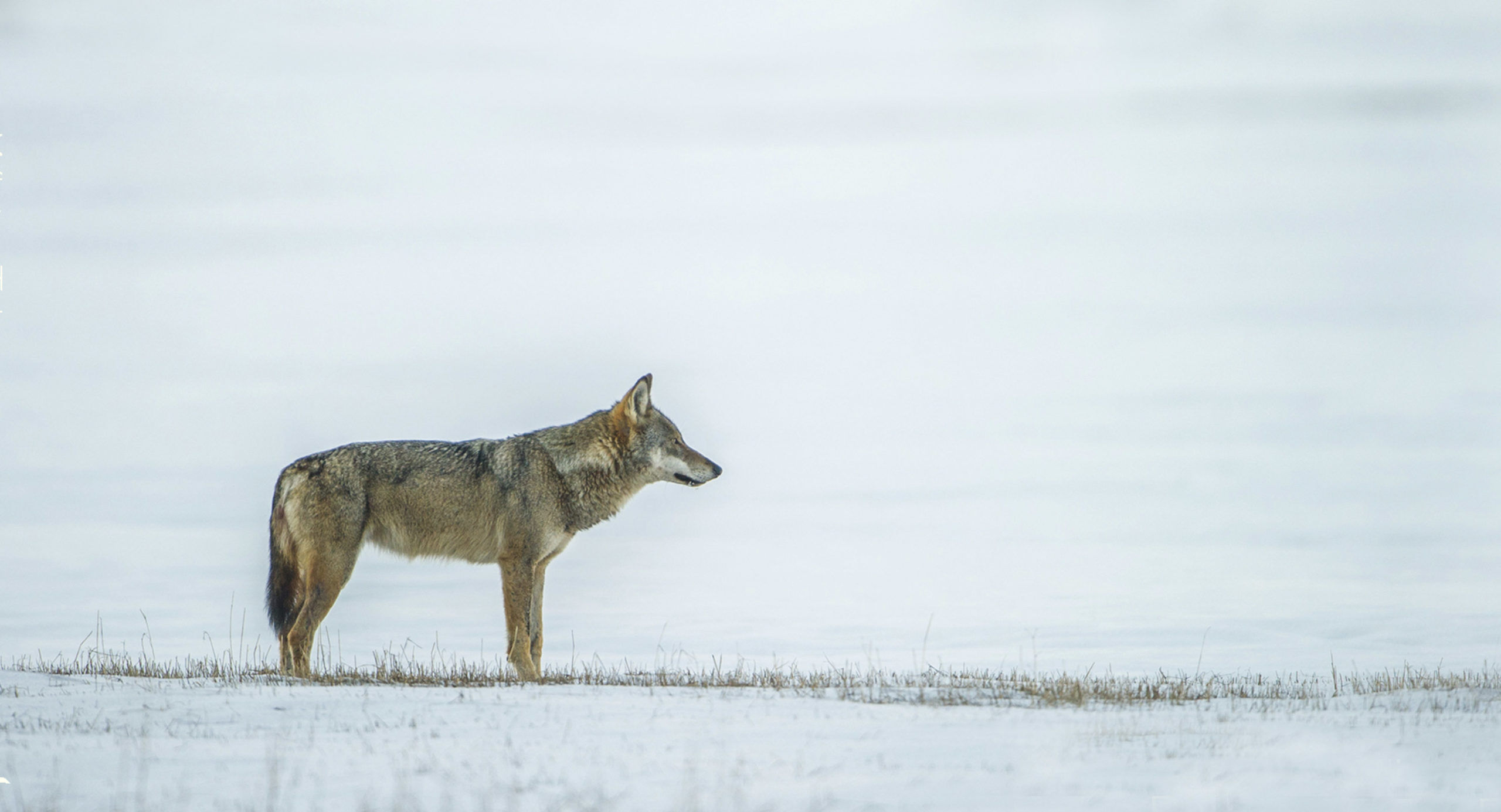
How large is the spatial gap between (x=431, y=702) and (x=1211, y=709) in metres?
5.61

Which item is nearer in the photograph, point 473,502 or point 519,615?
point 519,615

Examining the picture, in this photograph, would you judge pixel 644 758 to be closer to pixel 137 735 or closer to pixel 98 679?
pixel 137 735

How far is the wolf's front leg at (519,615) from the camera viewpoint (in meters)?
12.1

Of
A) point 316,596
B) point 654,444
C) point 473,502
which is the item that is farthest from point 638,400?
point 316,596

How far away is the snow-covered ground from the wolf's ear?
4.61 metres

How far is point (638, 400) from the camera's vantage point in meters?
13.4

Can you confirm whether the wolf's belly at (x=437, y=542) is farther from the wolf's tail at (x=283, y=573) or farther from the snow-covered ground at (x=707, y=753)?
the snow-covered ground at (x=707, y=753)

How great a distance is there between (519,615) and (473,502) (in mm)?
1249

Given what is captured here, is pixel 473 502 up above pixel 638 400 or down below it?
below

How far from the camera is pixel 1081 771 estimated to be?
22.9 feet

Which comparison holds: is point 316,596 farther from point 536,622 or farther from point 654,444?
point 654,444

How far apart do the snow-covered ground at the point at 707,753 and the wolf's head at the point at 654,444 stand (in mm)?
4496

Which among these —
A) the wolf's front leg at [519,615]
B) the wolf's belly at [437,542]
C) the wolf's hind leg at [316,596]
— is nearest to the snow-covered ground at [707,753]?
the wolf's hind leg at [316,596]

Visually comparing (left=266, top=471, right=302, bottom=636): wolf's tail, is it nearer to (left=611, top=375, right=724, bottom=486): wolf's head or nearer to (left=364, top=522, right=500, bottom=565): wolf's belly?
(left=364, top=522, right=500, bottom=565): wolf's belly
